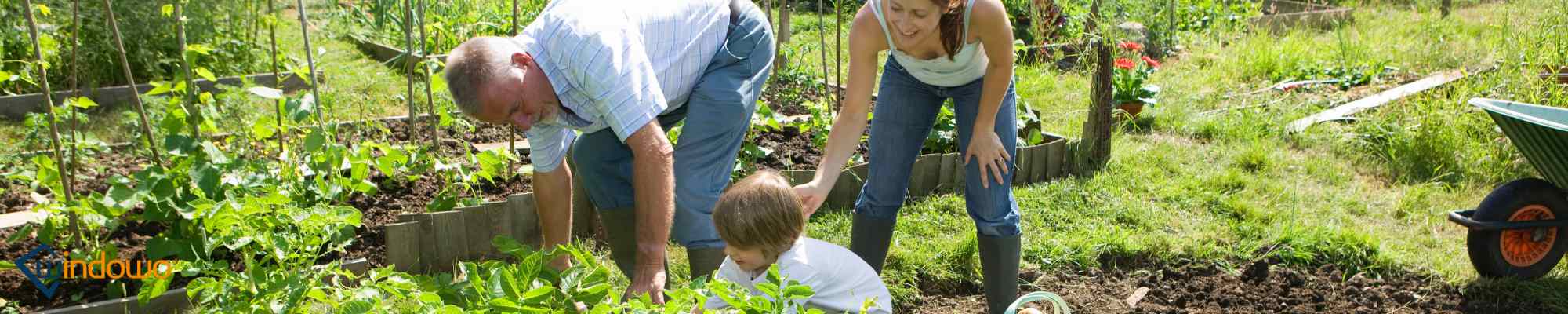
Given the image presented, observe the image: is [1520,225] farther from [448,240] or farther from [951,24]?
[448,240]

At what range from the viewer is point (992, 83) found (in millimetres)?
2539

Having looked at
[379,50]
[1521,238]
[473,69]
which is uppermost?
[473,69]

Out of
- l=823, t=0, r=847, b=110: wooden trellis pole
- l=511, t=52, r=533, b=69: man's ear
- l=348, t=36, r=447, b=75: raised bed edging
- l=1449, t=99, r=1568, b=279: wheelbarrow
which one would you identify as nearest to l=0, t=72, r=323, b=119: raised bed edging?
l=348, t=36, r=447, b=75: raised bed edging

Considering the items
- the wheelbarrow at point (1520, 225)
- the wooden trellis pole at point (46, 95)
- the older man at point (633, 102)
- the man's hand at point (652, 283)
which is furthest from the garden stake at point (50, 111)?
the wheelbarrow at point (1520, 225)

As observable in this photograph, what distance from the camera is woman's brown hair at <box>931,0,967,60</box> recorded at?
7.87 feet

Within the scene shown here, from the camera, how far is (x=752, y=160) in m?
3.91

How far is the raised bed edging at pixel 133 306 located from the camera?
268cm

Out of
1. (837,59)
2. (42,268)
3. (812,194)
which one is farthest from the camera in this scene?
(837,59)

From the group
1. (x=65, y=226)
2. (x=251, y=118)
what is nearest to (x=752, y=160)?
(x=251, y=118)

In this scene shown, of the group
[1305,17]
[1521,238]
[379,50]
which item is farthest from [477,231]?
[1305,17]

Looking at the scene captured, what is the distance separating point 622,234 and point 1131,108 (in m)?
2.96

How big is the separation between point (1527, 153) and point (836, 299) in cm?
227

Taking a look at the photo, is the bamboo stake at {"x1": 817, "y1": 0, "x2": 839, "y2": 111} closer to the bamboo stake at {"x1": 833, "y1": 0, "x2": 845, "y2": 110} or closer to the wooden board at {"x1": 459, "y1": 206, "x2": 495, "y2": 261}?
the bamboo stake at {"x1": 833, "y1": 0, "x2": 845, "y2": 110}

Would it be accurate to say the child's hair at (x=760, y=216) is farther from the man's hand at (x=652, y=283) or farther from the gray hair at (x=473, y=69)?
the gray hair at (x=473, y=69)
